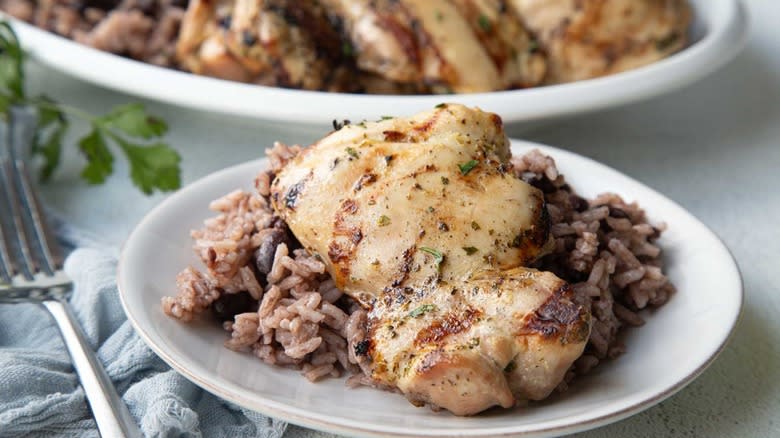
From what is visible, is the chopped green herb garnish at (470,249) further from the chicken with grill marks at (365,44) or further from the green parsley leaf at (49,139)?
the green parsley leaf at (49,139)

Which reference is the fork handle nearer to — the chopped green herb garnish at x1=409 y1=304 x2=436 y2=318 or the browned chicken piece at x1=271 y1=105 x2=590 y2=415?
the browned chicken piece at x1=271 y1=105 x2=590 y2=415

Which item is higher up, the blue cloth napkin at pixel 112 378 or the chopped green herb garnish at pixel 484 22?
the blue cloth napkin at pixel 112 378

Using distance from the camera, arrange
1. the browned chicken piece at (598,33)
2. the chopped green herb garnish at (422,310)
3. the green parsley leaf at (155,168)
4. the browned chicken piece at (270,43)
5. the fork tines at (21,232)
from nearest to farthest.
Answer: the chopped green herb garnish at (422,310) → the fork tines at (21,232) → the green parsley leaf at (155,168) → the browned chicken piece at (270,43) → the browned chicken piece at (598,33)

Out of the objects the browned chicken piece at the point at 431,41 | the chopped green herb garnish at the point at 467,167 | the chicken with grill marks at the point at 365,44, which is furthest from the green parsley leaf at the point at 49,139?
the chopped green herb garnish at the point at 467,167

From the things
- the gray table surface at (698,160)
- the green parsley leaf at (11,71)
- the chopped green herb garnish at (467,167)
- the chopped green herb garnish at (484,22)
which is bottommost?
the gray table surface at (698,160)

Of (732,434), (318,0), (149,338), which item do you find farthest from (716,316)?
(318,0)

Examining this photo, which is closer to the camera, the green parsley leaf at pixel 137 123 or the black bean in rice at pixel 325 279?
the black bean in rice at pixel 325 279

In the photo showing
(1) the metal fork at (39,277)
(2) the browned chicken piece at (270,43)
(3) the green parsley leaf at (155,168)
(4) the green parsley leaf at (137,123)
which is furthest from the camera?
(2) the browned chicken piece at (270,43)

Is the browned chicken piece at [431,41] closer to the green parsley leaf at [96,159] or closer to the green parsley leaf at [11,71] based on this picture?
the green parsley leaf at [96,159]

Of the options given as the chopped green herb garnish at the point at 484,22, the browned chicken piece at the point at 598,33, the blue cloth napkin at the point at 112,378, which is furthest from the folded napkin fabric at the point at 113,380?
the browned chicken piece at the point at 598,33
